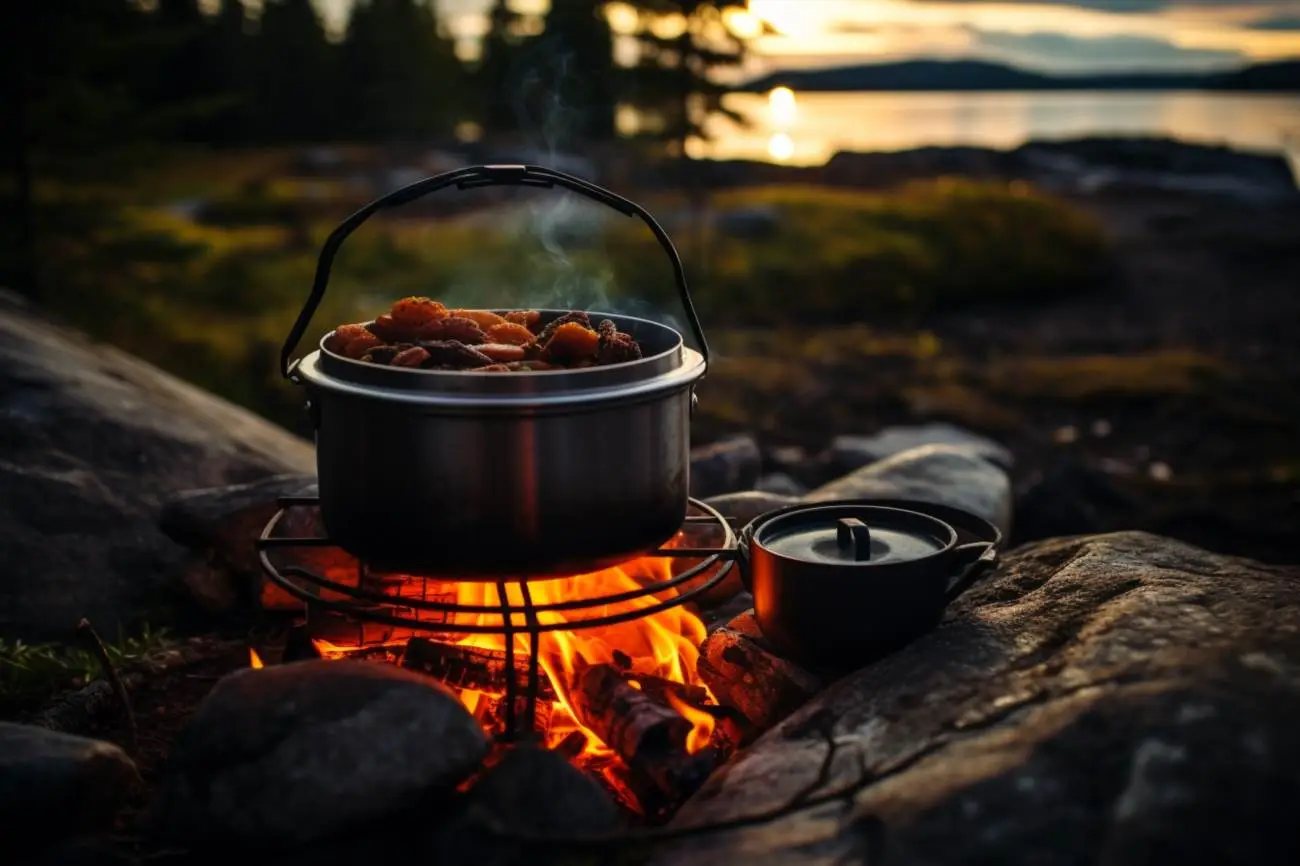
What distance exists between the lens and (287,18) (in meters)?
38.0

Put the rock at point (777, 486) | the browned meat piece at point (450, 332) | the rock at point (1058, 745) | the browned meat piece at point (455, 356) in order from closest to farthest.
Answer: the rock at point (1058, 745)
the browned meat piece at point (455, 356)
the browned meat piece at point (450, 332)
the rock at point (777, 486)

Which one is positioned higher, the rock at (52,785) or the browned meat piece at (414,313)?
the browned meat piece at (414,313)

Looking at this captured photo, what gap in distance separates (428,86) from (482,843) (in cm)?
3896

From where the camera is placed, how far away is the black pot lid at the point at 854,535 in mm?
3410

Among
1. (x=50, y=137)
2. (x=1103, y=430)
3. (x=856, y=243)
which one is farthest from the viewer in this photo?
(x=856, y=243)

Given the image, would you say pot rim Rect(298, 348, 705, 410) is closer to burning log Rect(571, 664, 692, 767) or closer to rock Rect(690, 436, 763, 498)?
burning log Rect(571, 664, 692, 767)

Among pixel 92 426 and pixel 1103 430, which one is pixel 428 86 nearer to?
pixel 1103 430

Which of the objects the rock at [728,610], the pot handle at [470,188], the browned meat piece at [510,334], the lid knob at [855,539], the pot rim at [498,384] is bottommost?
the rock at [728,610]

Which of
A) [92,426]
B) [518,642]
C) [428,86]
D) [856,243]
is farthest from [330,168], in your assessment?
[518,642]

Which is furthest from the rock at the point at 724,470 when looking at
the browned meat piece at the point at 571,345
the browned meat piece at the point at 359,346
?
the browned meat piece at the point at 359,346

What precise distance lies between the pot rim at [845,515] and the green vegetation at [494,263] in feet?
20.1

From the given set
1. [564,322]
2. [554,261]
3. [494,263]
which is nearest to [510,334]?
[564,322]

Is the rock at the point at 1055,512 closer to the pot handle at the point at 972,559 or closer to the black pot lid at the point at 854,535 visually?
the black pot lid at the point at 854,535

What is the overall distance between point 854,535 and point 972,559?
0.41 metres
